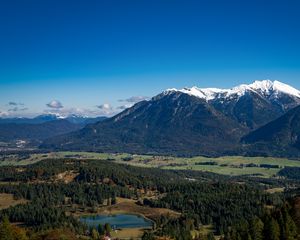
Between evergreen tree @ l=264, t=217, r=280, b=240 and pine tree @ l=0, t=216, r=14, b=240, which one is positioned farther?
pine tree @ l=0, t=216, r=14, b=240

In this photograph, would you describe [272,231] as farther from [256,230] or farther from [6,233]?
[6,233]

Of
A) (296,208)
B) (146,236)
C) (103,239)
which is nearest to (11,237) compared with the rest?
(103,239)

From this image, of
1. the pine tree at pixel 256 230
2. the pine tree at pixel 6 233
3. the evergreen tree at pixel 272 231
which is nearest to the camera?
the evergreen tree at pixel 272 231

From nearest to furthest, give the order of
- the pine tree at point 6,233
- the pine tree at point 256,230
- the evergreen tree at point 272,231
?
the evergreen tree at point 272,231
the pine tree at point 256,230
the pine tree at point 6,233

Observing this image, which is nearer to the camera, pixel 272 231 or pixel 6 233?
pixel 272 231

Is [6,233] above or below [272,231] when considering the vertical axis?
below

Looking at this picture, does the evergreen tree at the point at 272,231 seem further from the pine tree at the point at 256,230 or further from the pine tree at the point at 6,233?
the pine tree at the point at 6,233

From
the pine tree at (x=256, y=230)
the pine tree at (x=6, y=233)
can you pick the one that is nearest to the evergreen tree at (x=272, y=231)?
the pine tree at (x=256, y=230)

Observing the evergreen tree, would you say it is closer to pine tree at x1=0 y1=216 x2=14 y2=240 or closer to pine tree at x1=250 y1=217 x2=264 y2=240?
pine tree at x1=250 y1=217 x2=264 y2=240

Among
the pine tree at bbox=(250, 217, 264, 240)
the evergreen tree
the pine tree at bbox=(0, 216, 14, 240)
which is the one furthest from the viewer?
the pine tree at bbox=(0, 216, 14, 240)

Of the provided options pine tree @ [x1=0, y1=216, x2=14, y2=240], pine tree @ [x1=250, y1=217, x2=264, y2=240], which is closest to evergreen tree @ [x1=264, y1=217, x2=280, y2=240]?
pine tree @ [x1=250, y1=217, x2=264, y2=240]

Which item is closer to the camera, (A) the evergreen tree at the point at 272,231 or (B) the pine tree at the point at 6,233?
(A) the evergreen tree at the point at 272,231

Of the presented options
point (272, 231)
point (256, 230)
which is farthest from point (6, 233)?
point (272, 231)
